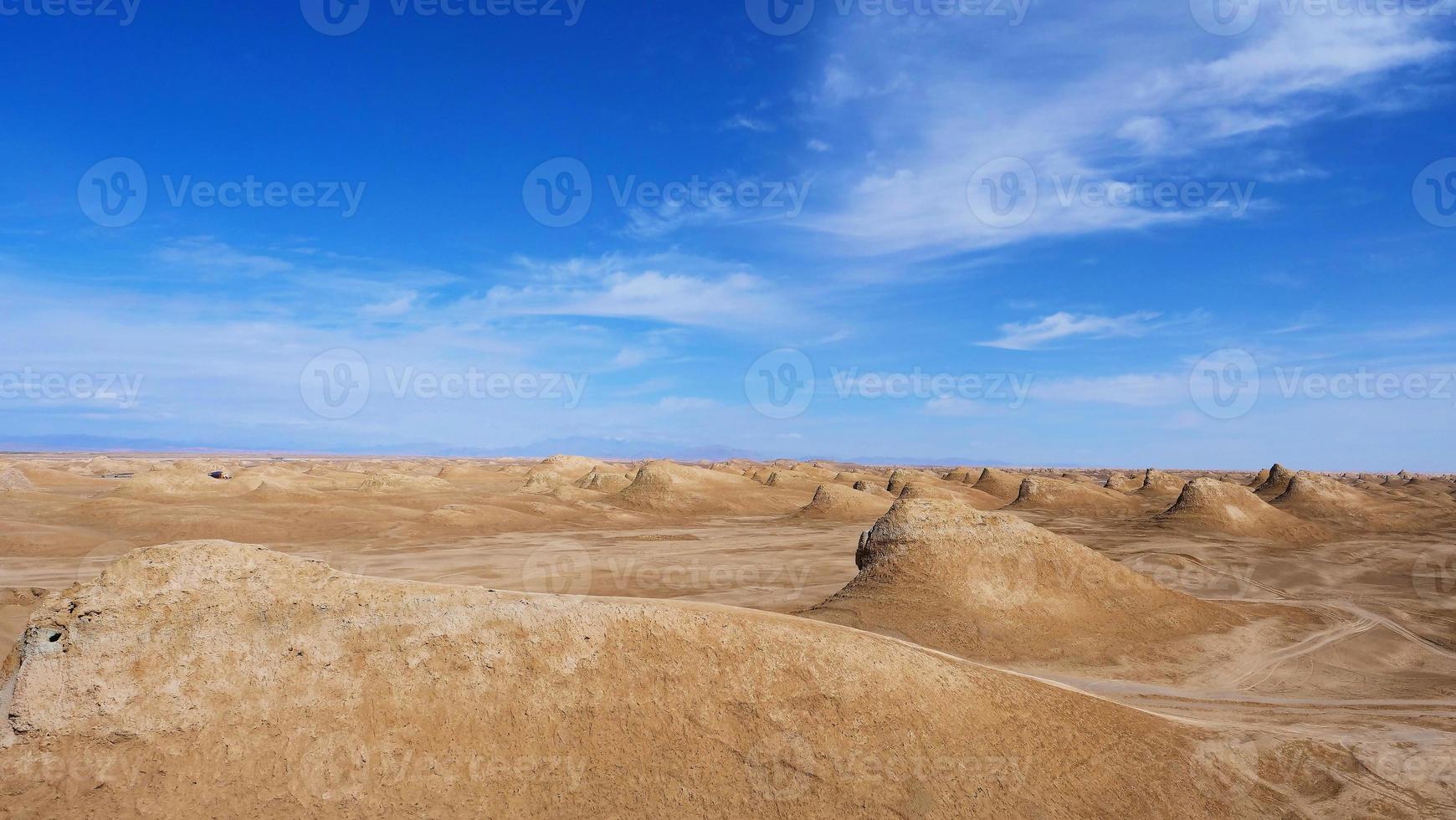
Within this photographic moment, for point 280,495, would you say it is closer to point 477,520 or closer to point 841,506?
point 477,520

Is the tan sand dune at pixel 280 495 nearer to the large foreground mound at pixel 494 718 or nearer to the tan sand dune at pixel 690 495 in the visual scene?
the tan sand dune at pixel 690 495

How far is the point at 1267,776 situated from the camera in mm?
10125

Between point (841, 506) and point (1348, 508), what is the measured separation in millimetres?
35178

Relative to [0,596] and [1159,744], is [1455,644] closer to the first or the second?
[1159,744]

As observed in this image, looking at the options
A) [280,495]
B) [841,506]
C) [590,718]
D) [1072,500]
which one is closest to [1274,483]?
[1072,500]

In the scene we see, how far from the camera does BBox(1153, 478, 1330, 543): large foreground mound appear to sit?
44.4m

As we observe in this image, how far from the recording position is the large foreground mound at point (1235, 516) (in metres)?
44.4

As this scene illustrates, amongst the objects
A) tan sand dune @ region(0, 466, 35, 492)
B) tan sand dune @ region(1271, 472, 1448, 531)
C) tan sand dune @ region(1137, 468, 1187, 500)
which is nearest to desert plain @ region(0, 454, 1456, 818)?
tan sand dune @ region(1271, 472, 1448, 531)

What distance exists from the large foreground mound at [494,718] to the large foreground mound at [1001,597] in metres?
8.52

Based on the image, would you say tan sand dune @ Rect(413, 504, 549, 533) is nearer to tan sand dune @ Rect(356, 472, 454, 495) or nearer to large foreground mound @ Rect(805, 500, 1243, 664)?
tan sand dune @ Rect(356, 472, 454, 495)

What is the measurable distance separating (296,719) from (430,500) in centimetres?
5350

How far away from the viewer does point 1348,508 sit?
52.1 metres

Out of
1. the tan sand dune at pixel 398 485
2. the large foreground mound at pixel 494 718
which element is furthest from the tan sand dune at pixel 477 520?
the large foreground mound at pixel 494 718

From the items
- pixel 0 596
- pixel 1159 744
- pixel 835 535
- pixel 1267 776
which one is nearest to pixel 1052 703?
pixel 1159 744
